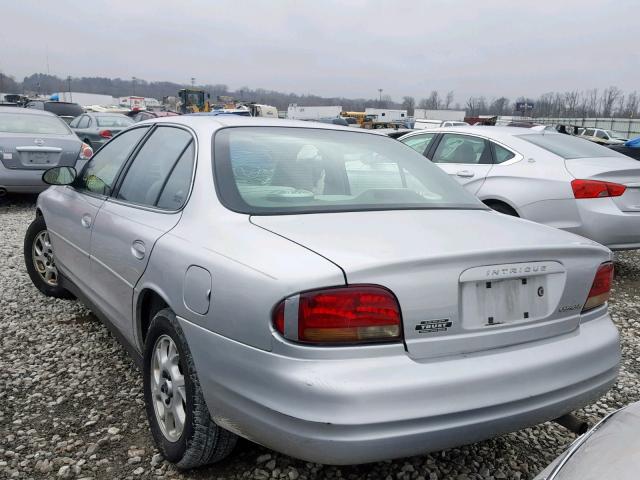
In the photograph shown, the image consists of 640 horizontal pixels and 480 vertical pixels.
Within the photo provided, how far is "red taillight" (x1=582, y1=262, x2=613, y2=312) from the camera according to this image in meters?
2.17

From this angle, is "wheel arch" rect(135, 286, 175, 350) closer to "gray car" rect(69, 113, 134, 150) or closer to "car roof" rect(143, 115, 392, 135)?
"car roof" rect(143, 115, 392, 135)

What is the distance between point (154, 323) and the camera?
7.48 feet

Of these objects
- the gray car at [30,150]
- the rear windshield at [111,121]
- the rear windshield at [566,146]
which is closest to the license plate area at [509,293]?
the rear windshield at [566,146]

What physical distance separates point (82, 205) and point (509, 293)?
2631 millimetres

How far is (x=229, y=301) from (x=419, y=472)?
3.96ft

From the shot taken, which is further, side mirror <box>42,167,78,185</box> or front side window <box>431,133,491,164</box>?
front side window <box>431,133,491,164</box>

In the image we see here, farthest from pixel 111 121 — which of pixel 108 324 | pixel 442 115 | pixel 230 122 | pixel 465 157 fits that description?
pixel 442 115

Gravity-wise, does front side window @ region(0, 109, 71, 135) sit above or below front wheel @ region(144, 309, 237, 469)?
above

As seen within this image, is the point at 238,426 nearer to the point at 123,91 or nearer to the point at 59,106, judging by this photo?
the point at 59,106

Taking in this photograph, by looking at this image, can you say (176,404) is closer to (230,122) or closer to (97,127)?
(230,122)

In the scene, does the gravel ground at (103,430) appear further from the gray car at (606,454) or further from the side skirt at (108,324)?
the gray car at (606,454)

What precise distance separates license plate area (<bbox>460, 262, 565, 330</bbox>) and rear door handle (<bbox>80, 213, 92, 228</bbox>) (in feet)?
7.53

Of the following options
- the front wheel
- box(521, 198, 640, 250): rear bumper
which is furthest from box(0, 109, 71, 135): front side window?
box(521, 198, 640, 250): rear bumper

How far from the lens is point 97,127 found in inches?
554
